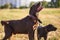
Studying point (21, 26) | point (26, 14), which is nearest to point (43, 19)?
point (26, 14)

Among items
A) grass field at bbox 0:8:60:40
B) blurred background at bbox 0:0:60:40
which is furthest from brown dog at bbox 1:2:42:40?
grass field at bbox 0:8:60:40

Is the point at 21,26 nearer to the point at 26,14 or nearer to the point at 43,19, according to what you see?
the point at 43,19

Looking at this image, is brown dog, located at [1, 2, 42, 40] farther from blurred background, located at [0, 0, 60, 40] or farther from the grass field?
the grass field

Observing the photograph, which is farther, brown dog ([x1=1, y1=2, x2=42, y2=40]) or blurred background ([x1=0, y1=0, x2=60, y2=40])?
blurred background ([x1=0, y1=0, x2=60, y2=40])

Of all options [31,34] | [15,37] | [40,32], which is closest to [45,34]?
[40,32]

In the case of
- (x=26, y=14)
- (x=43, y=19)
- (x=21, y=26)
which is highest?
(x=21, y=26)

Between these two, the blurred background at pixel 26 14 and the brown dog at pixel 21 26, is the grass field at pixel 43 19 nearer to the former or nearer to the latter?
the blurred background at pixel 26 14

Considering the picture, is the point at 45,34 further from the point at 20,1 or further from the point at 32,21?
the point at 20,1

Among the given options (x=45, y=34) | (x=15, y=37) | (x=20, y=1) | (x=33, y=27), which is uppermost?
(x=33, y=27)

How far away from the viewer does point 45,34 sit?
831 centimetres

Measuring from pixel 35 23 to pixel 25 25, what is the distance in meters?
0.32

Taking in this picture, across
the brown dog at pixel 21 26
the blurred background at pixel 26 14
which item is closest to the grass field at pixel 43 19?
the blurred background at pixel 26 14

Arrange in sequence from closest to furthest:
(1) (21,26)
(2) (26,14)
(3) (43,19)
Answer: (1) (21,26)
(3) (43,19)
(2) (26,14)

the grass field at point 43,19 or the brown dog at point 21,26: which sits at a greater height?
the brown dog at point 21,26
